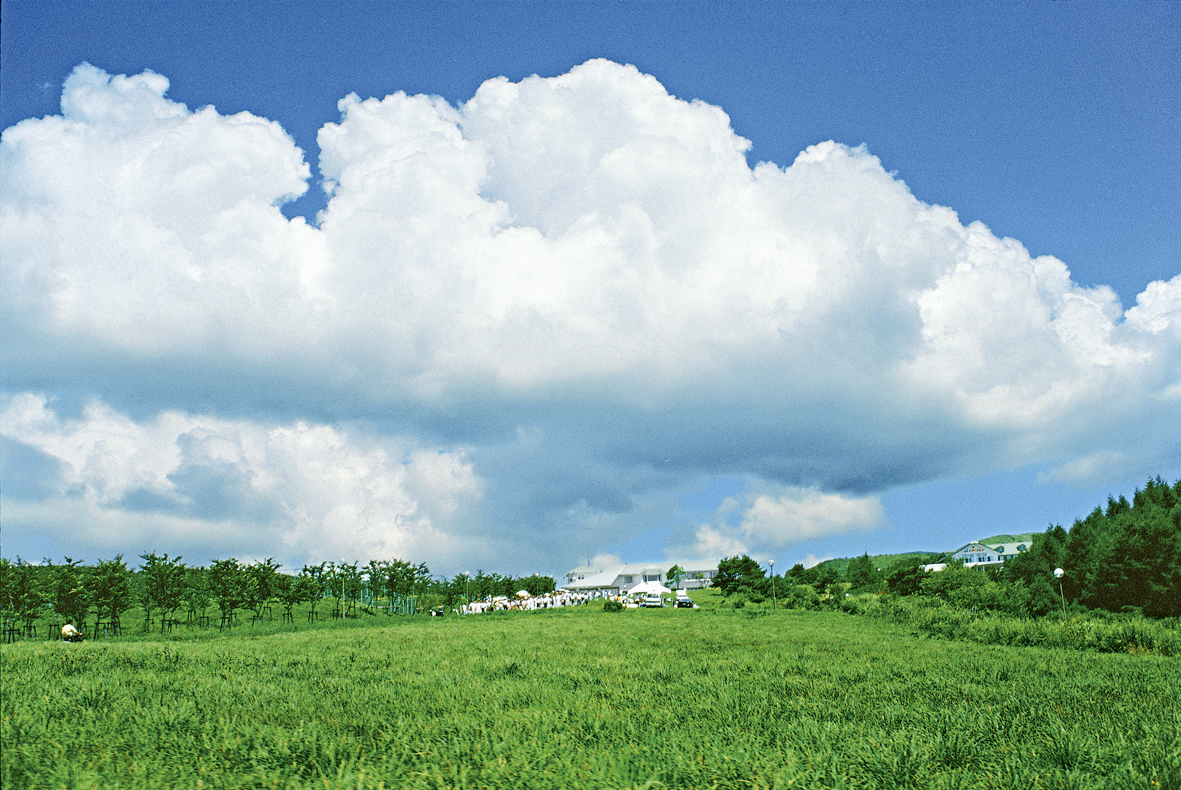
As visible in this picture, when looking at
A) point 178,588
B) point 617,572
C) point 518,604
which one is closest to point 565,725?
point 178,588

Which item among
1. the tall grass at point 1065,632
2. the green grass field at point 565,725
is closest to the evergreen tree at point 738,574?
the tall grass at point 1065,632

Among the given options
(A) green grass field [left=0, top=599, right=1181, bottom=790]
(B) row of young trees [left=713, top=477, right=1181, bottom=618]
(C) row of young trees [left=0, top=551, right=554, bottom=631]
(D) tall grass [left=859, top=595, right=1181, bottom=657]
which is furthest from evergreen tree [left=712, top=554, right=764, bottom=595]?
(A) green grass field [left=0, top=599, right=1181, bottom=790]

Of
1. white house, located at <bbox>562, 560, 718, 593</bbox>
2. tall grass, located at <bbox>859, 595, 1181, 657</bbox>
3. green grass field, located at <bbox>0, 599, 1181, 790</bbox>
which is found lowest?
white house, located at <bbox>562, 560, 718, 593</bbox>

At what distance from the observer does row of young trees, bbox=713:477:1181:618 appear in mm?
47094

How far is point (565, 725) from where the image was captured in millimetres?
8711

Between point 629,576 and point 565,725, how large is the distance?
13010 cm

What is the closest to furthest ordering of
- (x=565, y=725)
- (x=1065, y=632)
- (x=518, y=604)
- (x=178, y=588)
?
1. (x=565, y=725)
2. (x=1065, y=632)
3. (x=178, y=588)
4. (x=518, y=604)

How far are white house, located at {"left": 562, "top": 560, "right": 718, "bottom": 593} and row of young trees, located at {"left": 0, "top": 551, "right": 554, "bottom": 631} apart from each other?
218 feet

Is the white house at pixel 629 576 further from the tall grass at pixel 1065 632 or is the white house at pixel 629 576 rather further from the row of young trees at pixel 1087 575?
the tall grass at pixel 1065 632

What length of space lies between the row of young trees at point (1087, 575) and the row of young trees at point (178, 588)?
1428 inches

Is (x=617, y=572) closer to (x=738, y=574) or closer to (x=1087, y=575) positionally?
(x=738, y=574)

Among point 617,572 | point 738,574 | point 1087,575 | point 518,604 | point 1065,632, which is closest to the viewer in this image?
point 1065,632

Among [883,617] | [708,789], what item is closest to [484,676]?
[708,789]

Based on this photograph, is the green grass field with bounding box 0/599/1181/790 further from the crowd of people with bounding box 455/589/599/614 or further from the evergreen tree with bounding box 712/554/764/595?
the evergreen tree with bounding box 712/554/764/595
